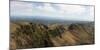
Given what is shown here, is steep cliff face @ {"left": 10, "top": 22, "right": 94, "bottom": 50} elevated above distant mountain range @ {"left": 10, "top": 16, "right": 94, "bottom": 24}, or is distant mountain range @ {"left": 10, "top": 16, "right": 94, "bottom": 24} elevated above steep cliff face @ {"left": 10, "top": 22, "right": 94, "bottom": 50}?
distant mountain range @ {"left": 10, "top": 16, "right": 94, "bottom": 24}

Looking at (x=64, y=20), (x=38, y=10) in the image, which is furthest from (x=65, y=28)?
(x=38, y=10)

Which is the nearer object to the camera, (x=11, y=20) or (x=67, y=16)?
(x=11, y=20)

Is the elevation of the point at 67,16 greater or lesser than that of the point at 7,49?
greater

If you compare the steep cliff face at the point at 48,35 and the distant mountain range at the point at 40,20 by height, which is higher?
the distant mountain range at the point at 40,20

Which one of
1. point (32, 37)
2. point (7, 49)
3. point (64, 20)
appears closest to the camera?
point (7, 49)

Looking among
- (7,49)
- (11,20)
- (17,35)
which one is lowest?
(7,49)

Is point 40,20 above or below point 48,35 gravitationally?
above

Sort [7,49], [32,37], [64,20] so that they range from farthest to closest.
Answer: [64,20], [32,37], [7,49]

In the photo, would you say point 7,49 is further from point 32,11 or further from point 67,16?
point 67,16
